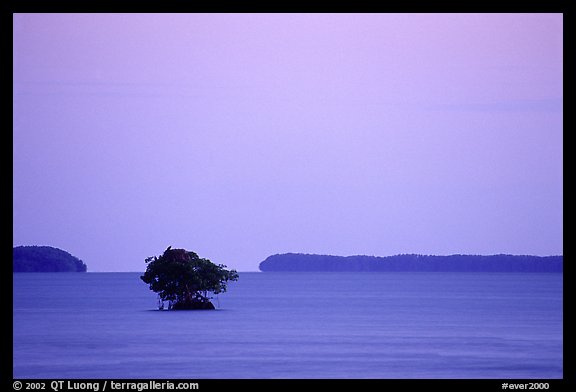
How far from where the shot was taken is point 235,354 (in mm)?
38281

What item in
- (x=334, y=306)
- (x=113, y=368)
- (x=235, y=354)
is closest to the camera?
(x=113, y=368)

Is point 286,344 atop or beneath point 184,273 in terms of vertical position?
beneath

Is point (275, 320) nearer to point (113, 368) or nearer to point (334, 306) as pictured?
point (334, 306)

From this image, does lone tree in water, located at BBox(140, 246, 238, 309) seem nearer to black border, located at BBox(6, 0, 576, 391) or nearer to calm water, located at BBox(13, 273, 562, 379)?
calm water, located at BBox(13, 273, 562, 379)

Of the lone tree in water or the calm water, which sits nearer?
the calm water

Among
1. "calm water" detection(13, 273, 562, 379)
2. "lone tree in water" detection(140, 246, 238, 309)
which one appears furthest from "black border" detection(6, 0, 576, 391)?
"lone tree in water" detection(140, 246, 238, 309)
